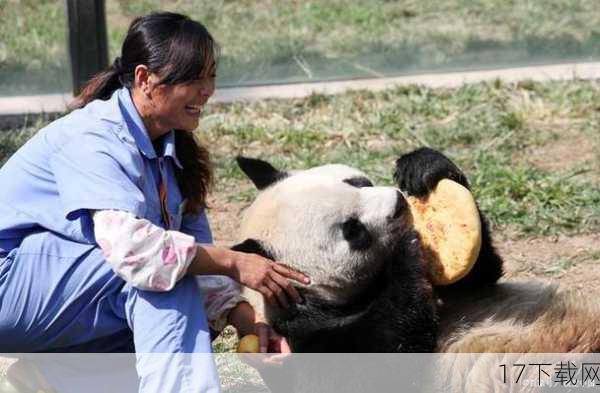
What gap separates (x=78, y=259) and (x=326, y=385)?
2.88 feet

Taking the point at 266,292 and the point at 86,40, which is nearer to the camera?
the point at 266,292

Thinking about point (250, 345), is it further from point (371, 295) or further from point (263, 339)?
point (371, 295)

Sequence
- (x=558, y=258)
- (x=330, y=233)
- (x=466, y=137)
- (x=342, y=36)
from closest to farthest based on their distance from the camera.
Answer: (x=330, y=233), (x=558, y=258), (x=466, y=137), (x=342, y=36)

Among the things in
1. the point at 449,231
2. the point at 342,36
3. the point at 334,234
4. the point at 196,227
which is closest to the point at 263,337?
the point at 334,234

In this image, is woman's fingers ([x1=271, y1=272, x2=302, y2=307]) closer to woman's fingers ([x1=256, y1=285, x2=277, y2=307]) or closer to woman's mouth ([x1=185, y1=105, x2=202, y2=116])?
woman's fingers ([x1=256, y1=285, x2=277, y2=307])

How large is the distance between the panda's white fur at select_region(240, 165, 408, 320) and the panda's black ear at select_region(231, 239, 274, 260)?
0.02 metres

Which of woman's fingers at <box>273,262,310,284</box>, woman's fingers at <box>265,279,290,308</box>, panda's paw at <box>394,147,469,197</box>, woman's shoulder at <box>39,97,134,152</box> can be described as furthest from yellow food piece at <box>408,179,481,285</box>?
woman's shoulder at <box>39,97,134,152</box>

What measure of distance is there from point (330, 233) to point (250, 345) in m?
0.45

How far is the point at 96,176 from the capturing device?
11.0 feet

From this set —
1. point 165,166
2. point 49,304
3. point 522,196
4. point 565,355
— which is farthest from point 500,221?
point 49,304

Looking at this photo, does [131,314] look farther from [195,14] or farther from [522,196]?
[195,14]

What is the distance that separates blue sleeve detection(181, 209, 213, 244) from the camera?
13.2 feet

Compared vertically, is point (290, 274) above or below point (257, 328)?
above

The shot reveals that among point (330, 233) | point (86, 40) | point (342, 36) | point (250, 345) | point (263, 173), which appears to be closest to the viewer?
point (250, 345)
